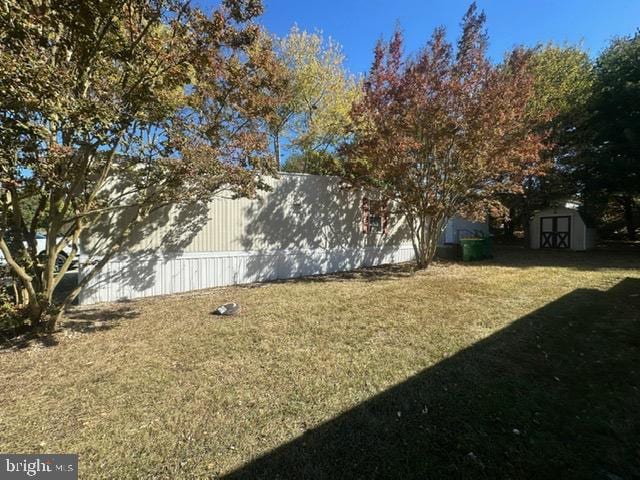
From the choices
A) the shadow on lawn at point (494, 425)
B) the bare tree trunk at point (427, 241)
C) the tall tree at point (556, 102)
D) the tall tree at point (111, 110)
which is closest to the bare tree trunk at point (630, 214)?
the tall tree at point (556, 102)

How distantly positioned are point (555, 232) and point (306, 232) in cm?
1441

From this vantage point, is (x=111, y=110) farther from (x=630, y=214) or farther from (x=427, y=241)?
(x=630, y=214)

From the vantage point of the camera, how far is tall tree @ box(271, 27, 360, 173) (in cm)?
1397

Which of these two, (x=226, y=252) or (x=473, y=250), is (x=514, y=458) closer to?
(x=226, y=252)

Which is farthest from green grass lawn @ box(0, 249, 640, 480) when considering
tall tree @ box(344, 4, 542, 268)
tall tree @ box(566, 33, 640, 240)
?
tall tree @ box(566, 33, 640, 240)

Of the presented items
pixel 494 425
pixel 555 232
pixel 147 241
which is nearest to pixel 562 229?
pixel 555 232

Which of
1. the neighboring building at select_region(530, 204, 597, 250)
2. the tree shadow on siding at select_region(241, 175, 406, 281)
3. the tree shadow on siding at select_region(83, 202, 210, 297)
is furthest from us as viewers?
the neighboring building at select_region(530, 204, 597, 250)

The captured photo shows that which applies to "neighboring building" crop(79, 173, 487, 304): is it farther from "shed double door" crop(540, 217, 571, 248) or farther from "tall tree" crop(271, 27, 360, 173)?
"shed double door" crop(540, 217, 571, 248)

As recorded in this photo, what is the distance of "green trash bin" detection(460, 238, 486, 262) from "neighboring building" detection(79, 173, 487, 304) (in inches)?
105

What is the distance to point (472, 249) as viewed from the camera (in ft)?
39.9

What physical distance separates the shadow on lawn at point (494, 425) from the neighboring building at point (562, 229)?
14.6m

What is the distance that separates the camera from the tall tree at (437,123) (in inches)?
313

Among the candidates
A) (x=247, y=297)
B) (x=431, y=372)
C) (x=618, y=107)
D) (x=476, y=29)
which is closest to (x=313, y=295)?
(x=247, y=297)

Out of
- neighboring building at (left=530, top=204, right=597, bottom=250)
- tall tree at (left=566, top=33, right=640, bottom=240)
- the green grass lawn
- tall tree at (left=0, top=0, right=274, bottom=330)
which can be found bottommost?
the green grass lawn
